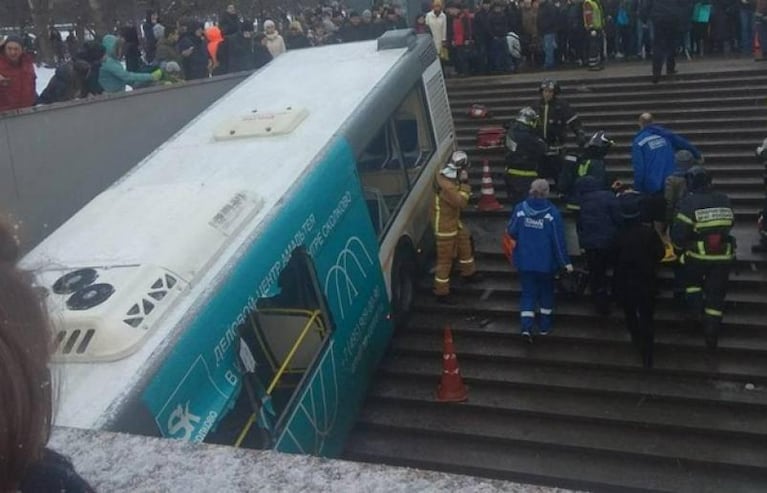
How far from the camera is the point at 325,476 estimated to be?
70.2 inches

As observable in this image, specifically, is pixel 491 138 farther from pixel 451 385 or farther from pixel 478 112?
pixel 451 385

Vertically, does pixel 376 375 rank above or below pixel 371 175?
below

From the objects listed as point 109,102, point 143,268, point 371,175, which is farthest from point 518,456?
point 109,102

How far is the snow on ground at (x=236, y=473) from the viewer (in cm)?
174

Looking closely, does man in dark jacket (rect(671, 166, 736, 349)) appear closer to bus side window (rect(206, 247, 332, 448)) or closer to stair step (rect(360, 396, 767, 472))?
stair step (rect(360, 396, 767, 472))

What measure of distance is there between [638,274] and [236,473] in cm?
706

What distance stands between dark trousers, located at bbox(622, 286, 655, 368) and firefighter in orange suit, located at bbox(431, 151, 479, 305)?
209cm

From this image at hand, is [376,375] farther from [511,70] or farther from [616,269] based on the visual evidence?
[511,70]

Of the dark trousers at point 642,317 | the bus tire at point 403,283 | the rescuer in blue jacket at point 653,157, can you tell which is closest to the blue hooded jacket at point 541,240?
the dark trousers at point 642,317

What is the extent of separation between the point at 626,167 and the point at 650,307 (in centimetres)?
445

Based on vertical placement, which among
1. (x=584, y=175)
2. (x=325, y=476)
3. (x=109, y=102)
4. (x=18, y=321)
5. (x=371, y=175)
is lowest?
(x=584, y=175)

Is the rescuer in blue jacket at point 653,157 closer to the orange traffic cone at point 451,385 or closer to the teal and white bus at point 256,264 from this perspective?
the teal and white bus at point 256,264

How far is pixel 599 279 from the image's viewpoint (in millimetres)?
9352

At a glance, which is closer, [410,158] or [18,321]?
[18,321]
